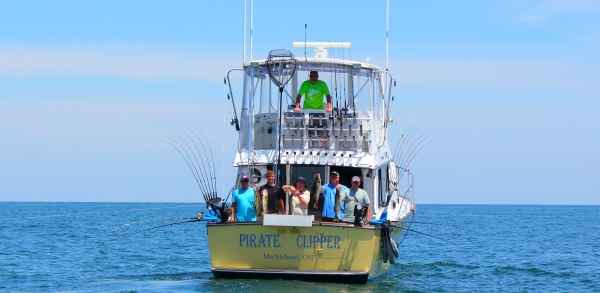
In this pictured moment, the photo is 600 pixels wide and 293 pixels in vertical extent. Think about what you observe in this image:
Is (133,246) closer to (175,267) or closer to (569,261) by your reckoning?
(175,267)

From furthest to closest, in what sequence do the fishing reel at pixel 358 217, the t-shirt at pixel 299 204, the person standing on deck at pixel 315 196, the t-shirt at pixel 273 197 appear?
A: the person standing on deck at pixel 315 196, the t-shirt at pixel 273 197, the t-shirt at pixel 299 204, the fishing reel at pixel 358 217

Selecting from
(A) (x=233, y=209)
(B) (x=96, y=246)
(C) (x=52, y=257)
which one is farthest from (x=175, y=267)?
(B) (x=96, y=246)

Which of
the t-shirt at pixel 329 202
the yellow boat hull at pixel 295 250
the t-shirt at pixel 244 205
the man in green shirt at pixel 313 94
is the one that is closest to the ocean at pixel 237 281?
the yellow boat hull at pixel 295 250

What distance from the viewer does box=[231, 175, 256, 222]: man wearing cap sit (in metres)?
21.5

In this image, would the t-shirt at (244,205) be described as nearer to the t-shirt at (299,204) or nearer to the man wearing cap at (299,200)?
the man wearing cap at (299,200)

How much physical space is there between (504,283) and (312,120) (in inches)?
229

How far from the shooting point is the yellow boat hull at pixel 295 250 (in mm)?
21016

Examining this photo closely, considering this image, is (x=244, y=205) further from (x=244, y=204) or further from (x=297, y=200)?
(x=297, y=200)

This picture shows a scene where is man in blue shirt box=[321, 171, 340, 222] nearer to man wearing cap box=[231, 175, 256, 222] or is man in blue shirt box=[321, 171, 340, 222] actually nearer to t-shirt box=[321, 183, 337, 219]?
t-shirt box=[321, 183, 337, 219]

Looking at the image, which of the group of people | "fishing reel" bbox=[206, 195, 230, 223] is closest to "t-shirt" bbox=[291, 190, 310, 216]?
the group of people

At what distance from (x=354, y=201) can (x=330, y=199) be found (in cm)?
50

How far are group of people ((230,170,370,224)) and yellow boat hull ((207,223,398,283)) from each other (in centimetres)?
47

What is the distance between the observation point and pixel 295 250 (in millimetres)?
21109

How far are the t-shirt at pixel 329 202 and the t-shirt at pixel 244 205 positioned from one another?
1.30m
